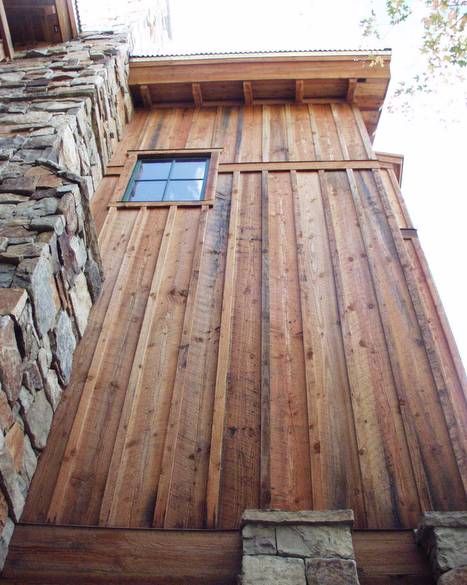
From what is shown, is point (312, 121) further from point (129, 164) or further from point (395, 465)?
point (395, 465)

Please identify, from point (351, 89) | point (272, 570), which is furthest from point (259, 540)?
point (351, 89)

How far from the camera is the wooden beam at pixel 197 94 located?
6.64m

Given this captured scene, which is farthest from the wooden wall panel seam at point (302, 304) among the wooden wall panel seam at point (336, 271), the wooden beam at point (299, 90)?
the wooden beam at point (299, 90)

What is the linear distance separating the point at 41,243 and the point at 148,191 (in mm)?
2479

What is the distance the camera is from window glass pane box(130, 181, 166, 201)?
5.26m

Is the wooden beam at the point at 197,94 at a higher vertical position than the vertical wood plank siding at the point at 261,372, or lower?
higher

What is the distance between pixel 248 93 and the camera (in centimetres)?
665

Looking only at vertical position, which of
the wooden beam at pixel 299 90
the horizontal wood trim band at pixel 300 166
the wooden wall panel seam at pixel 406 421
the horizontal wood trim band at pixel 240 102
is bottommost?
the wooden wall panel seam at pixel 406 421

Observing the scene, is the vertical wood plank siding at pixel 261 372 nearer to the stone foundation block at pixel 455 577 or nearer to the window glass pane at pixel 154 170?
the stone foundation block at pixel 455 577

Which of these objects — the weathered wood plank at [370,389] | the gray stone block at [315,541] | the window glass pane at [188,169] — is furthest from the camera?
the window glass pane at [188,169]

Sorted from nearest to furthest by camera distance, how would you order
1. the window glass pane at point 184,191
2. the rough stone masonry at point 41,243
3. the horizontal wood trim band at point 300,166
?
the rough stone masonry at point 41,243
the window glass pane at point 184,191
the horizontal wood trim band at point 300,166

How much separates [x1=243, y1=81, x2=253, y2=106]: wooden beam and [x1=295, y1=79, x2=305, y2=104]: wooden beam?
0.59 m

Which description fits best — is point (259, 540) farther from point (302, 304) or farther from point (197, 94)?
point (197, 94)

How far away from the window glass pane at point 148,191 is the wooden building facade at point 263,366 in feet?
0.58
